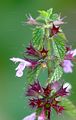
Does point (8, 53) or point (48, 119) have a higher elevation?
point (8, 53)

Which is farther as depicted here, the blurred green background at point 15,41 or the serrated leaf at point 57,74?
the blurred green background at point 15,41

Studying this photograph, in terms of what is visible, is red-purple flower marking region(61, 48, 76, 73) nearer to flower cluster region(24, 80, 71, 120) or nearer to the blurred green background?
flower cluster region(24, 80, 71, 120)

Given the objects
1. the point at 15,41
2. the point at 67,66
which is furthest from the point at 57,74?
the point at 15,41

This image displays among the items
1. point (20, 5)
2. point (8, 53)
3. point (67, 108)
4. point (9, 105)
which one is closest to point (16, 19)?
point (20, 5)

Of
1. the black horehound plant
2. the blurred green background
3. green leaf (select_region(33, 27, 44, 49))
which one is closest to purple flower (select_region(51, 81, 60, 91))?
the black horehound plant

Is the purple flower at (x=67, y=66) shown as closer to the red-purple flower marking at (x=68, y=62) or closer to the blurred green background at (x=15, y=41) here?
the red-purple flower marking at (x=68, y=62)

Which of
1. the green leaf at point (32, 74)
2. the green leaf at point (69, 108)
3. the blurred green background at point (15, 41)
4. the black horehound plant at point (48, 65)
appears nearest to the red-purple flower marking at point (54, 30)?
the black horehound plant at point (48, 65)

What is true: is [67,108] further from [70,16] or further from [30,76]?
[70,16]
